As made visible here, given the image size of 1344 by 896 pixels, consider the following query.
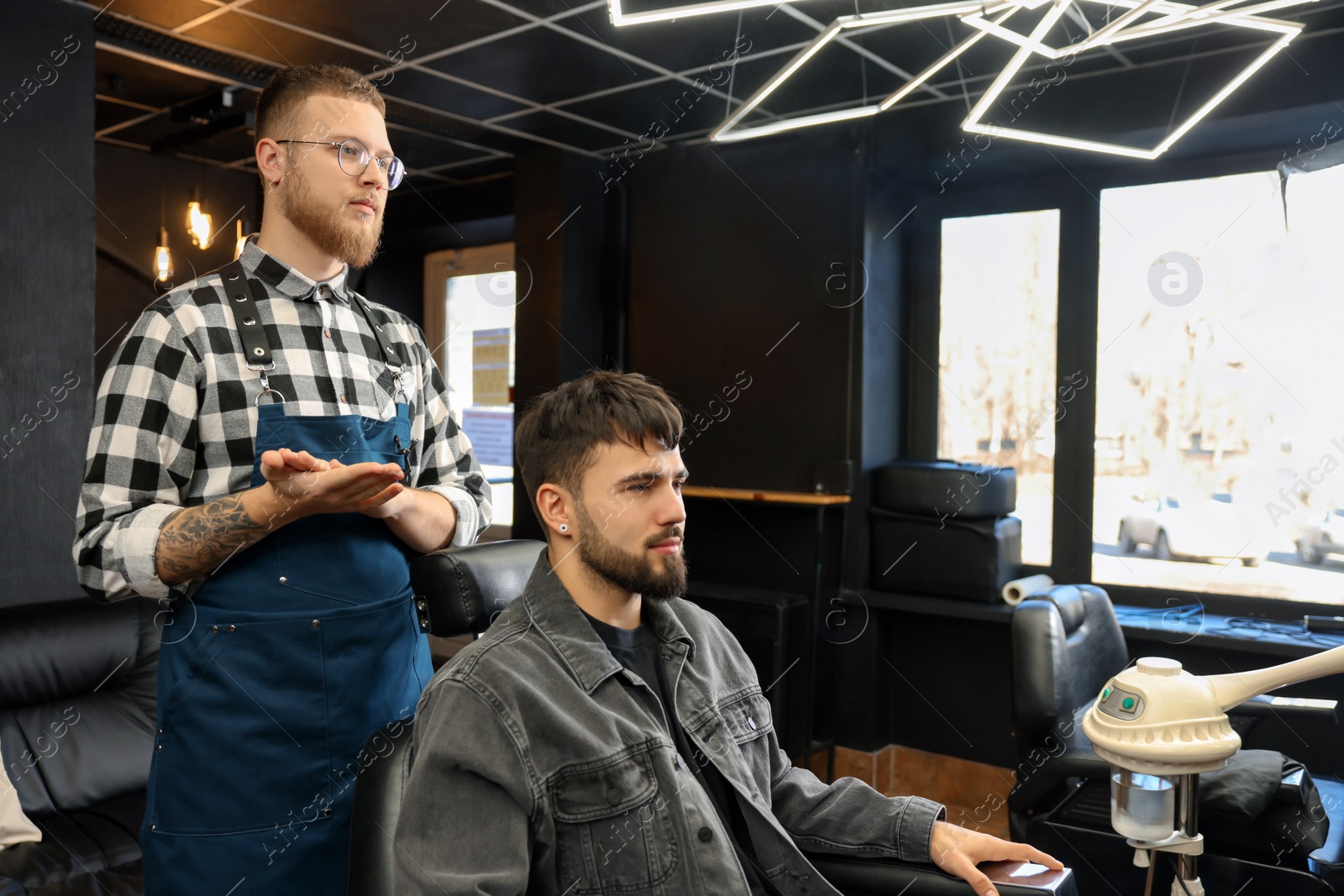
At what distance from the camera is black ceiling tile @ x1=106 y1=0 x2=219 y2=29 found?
3.26 m

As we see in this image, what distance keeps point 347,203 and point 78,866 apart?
1.89m

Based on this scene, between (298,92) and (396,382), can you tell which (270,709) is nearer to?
(396,382)

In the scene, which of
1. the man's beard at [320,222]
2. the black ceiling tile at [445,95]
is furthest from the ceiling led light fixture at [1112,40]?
the black ceiling tile at [445,95]

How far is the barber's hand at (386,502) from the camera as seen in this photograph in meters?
1.39

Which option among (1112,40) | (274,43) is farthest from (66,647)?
(1112,40)

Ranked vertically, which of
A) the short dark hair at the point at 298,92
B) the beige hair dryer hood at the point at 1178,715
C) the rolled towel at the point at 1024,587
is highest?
the short dark hair at the point at 298,92

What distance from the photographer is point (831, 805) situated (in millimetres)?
1673

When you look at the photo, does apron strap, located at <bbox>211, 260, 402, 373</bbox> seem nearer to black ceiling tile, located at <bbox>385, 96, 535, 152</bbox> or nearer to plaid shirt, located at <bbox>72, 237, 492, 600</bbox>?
plaid shirt, located at <bbox>72, 237, 492, 600</bbox>

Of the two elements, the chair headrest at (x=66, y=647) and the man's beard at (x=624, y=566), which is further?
the chair headrest at (x=66, y=647)

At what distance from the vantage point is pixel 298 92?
5.01 feet

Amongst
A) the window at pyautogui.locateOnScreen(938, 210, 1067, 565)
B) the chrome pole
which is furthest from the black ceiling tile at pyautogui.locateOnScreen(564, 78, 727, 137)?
the chrome pole

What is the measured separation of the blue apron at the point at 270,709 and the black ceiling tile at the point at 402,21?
2.09 m

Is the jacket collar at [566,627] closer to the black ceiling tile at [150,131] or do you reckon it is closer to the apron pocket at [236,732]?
the apron pocket at [236,732]

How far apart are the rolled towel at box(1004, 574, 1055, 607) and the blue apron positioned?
2099mm
